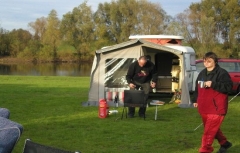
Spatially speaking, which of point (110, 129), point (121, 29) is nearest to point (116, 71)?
point (110, 129)

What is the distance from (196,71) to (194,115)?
516 cm

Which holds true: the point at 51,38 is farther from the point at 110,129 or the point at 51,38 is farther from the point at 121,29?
the point at 110,129

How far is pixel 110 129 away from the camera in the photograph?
905 centimetres

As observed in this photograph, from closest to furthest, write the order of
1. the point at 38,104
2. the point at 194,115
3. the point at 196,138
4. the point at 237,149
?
the point at 237,149 < the point at 196,138 < the point at 194,115 < the point at 38,104

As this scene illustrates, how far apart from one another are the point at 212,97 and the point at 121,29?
4682 cm

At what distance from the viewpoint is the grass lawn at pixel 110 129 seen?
7.50m

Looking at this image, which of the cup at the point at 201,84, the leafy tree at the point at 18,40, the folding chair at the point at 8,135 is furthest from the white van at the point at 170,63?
the leafy tree at the point at 18,40

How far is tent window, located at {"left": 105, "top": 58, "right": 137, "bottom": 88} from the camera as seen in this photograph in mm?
13516

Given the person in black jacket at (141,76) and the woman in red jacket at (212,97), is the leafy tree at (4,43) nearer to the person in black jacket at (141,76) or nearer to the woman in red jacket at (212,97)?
the person in black jacket at (141,76)

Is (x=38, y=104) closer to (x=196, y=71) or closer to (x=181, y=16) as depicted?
(x=196, y=71)

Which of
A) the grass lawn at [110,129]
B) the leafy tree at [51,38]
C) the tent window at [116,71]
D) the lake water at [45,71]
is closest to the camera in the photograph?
the grass lawn at [110,129]

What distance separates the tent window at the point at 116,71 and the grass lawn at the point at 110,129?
1.31m

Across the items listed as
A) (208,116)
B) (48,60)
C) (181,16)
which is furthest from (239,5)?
(208,116)

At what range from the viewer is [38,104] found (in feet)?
43.3
